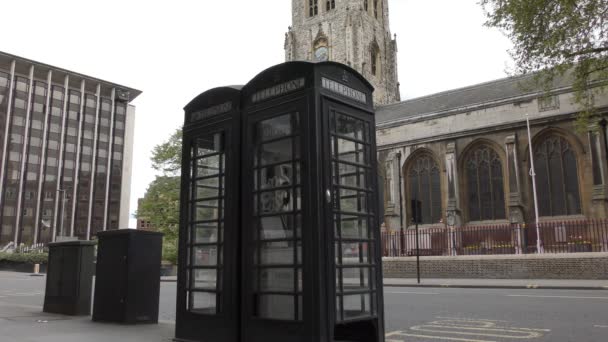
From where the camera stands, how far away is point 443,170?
3284 centimetres

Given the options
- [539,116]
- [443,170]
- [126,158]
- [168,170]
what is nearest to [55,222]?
[126,158]

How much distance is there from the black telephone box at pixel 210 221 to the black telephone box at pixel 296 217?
0.02 metres

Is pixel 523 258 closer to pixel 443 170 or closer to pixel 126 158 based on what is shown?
pixel 443 170

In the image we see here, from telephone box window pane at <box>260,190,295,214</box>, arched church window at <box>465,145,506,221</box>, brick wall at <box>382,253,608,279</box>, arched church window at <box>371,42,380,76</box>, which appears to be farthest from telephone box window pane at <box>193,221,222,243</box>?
arched church window at <box>371,42,380,76</box>

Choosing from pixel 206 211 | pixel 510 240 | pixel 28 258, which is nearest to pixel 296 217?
pixel 206 211

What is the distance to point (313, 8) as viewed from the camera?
56.7 m

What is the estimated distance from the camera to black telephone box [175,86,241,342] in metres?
5.34

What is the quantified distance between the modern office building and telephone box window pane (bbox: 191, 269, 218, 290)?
232 ft

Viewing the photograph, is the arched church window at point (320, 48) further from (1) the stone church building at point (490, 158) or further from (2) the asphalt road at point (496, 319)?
(2) the asphalt road at point (496, 319)

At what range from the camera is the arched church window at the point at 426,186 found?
110 ft

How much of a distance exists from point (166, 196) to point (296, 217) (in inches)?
1349

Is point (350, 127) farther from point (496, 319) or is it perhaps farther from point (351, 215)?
point (496, 319)

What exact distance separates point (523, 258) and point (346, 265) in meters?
18.8

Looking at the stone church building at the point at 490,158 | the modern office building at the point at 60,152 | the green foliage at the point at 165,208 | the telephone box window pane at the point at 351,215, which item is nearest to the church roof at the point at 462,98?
the stone church building at the point at 490,158
